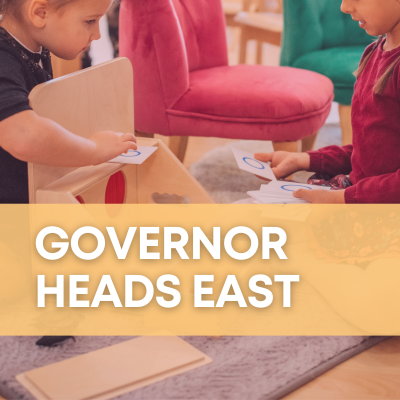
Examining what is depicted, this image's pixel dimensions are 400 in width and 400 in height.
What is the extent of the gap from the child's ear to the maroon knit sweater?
59cm

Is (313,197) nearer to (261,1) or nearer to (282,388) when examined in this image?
(282,388)

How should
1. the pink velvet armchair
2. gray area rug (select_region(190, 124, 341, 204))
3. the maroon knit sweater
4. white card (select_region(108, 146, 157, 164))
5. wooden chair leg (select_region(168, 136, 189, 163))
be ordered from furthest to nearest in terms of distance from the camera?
wooden chair leg (select_region(168, 136, 189, 163))
gray area rug (select_region(190, 124, 341, 204))
the pink velvet armchair
white card (select_region(108, 146, 157, 164))
the maroon knit sweater

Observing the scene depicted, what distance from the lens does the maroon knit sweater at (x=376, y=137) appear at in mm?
869

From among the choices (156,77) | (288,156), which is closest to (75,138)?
(288,156)

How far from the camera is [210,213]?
1093mm

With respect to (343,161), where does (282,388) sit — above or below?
below

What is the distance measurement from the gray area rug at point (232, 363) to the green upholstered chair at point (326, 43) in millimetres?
1065

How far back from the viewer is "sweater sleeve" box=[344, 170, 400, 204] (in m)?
0.86

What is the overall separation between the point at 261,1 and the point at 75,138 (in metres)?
2.89

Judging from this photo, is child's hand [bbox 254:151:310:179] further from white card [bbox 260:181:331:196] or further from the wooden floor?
the wooden floor

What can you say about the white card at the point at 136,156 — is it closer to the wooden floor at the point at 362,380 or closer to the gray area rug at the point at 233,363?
the gray area rug at the point at 233,363

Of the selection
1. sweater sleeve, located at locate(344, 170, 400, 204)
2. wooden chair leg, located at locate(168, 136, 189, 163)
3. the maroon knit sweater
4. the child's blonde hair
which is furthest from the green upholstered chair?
the child's blonde hair

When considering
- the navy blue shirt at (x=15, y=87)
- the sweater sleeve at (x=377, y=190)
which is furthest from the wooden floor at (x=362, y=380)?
the navy blue shirt at (x=15, y=87)

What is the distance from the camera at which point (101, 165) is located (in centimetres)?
99
